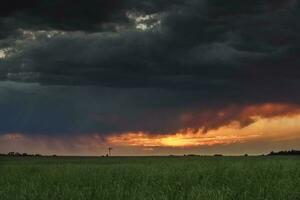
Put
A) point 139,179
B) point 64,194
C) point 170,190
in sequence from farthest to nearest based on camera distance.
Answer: point 139,179
point 170,190
point 64,194

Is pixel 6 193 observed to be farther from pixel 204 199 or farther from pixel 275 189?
pixel 275 189

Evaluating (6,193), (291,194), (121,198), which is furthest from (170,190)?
(6,193)

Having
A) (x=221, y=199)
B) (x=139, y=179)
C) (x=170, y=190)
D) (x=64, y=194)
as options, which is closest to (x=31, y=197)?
(x=64, y=194)

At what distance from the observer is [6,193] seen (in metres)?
16.6

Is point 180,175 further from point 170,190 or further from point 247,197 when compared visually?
point 247,197

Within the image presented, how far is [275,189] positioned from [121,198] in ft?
17.8

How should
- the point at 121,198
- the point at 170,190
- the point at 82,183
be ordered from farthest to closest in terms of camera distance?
the point at 82,183 < the point at 170,190 < the point at 121,198

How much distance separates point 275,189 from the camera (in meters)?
16.6

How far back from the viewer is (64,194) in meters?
15.2

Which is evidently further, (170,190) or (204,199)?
(170,190)

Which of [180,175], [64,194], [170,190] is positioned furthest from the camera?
[180,175]

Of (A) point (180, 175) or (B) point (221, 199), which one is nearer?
(B) point (221, 199)

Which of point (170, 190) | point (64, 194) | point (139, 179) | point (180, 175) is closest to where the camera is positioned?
point (64, 194)

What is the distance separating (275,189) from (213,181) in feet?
14.2
